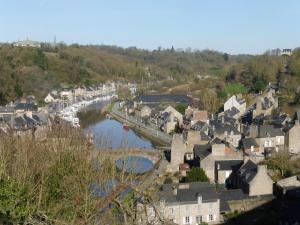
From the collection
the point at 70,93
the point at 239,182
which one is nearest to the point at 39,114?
the point at 239,182

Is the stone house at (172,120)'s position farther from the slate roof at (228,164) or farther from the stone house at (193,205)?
the stone house at (193,205)

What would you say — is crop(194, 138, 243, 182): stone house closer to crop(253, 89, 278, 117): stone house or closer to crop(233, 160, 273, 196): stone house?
crop(233, 160, 273, 196): stone house

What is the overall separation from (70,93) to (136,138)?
1182 inches

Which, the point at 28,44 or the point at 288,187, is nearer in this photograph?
the point at 288,187

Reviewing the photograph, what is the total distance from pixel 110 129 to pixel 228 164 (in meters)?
18.7

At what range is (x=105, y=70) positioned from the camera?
3484 inches

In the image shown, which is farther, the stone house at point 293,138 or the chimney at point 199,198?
the stone house at point 293,138

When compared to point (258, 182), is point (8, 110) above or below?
above

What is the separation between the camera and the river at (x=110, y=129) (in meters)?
32.5

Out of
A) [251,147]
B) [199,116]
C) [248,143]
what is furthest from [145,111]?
[251,147]

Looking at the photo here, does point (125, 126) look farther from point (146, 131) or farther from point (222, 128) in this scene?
point (222, 128)

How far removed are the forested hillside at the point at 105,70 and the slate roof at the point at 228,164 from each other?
23.5 m

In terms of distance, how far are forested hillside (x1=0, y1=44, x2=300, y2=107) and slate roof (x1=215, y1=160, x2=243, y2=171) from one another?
23.5 meters

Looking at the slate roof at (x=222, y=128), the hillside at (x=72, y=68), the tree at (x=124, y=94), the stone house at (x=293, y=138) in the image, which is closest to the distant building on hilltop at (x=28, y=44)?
the hillside at (x=72, y=68)
